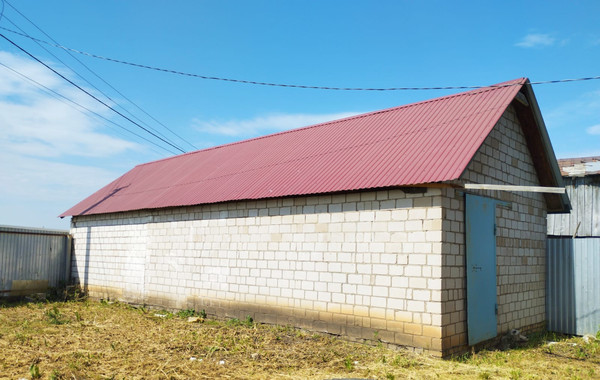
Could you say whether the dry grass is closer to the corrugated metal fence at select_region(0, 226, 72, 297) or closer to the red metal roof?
the red metal roof

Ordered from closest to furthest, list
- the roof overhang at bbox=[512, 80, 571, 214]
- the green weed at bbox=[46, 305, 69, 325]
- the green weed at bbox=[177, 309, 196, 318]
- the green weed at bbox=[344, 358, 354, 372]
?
the green weed at bbox=[344, 358, 354, 372], the roof overhang at bbox=[512, 80, 571, 214], the green weed at bbox=[46, 305, 69, 325], the green weed at bbox=[177, 309, 196, 318]

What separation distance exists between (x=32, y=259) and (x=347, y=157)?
11.9m

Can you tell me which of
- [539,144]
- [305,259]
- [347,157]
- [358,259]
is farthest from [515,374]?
[539,144]

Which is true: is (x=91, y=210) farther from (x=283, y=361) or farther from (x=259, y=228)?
(x=283, y=361)

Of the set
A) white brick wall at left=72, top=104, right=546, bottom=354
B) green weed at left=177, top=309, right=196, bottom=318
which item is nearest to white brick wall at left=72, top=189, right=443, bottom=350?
white brick wall at left=72, top=104, right=546, bottom=354

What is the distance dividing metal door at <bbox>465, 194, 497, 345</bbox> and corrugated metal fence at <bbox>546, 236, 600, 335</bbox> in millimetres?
2802

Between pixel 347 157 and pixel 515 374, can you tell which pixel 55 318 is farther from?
pixel 515 374

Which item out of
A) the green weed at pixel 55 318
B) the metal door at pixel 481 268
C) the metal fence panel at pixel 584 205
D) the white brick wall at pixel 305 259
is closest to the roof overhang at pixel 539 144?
the metal door at pixel 481 268

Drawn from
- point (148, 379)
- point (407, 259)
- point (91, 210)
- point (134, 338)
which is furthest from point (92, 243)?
point (407, 259)

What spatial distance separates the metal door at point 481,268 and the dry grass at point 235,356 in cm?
48

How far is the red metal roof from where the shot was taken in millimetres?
8992

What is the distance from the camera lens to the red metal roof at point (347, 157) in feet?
29.5

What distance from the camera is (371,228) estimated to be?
9.09m

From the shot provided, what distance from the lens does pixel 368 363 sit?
25.2 ft
